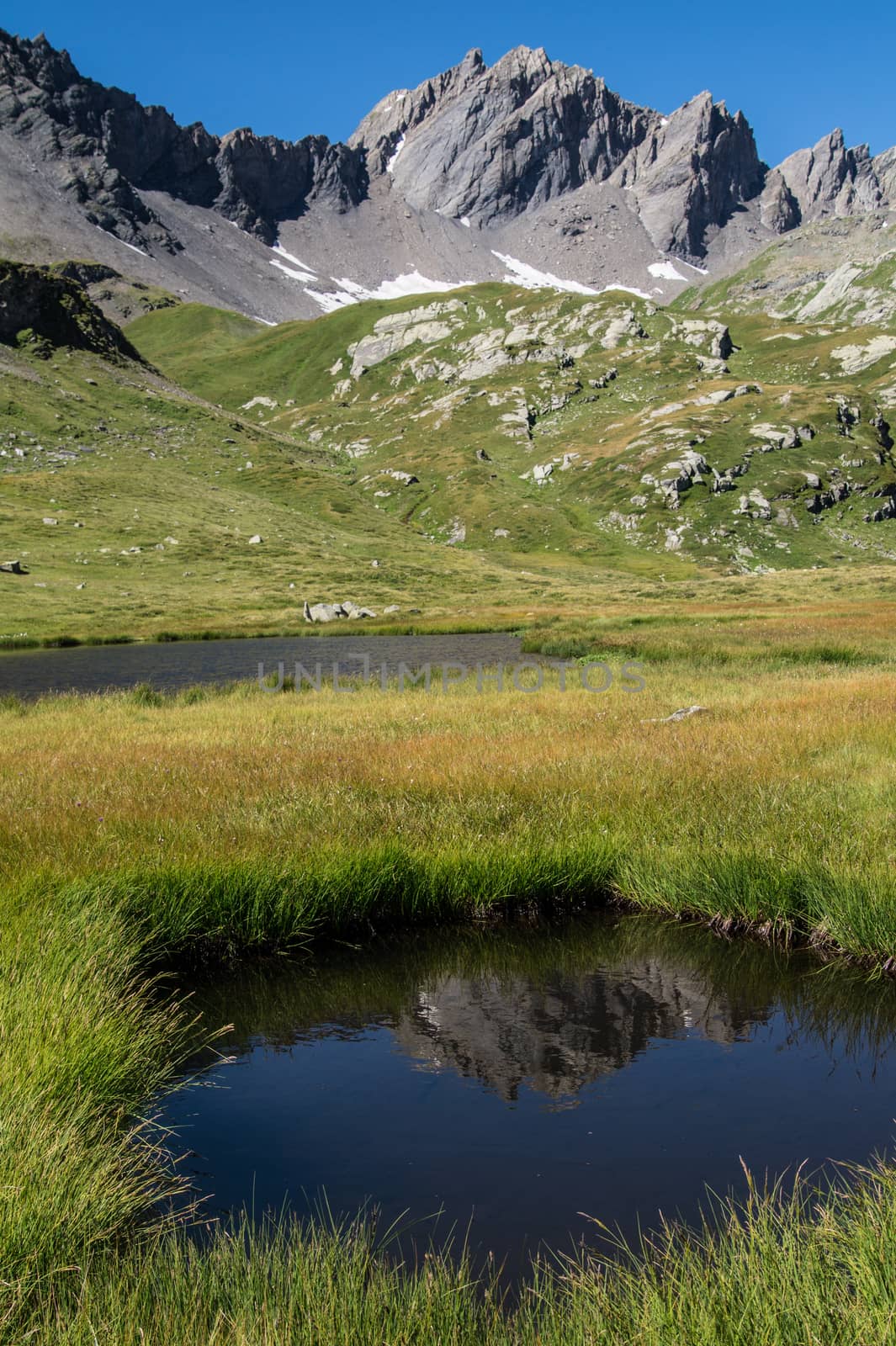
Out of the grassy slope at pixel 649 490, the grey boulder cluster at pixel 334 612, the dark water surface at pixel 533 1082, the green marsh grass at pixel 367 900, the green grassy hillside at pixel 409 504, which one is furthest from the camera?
the grassy slope at pixel 649 490

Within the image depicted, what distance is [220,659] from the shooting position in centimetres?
4484

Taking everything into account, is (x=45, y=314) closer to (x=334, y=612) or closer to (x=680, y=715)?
(x=334, y=612)

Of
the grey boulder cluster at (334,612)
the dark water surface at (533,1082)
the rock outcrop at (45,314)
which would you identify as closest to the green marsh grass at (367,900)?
the dark water surface at (533,1082)

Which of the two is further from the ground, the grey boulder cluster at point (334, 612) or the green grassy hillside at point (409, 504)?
the green grassy hillside at point (409, 504)

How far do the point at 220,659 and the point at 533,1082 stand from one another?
4091cm

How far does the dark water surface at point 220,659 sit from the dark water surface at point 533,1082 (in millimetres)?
24254

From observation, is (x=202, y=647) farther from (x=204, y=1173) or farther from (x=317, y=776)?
(x=204, y=1173)

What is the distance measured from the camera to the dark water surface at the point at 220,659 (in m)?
36.0

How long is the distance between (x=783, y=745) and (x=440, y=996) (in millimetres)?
8945

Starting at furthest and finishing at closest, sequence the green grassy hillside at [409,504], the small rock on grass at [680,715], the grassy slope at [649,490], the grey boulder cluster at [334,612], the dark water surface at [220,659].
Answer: the grassy slope at [649,490] < the green grassy hillside at [409,504] < the grey boulder cluster at [334,612] < the dark water surface at [220,659] < the small rock on grass at [680,715]

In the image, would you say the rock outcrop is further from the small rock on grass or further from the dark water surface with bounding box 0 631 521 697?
the small rock on grass

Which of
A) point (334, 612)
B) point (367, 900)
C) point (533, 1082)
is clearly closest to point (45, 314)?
point (334, 612)

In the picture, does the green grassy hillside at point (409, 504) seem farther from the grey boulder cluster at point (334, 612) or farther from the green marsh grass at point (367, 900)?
the green marsh grass at point (367, 900)

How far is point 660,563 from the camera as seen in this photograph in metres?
135
